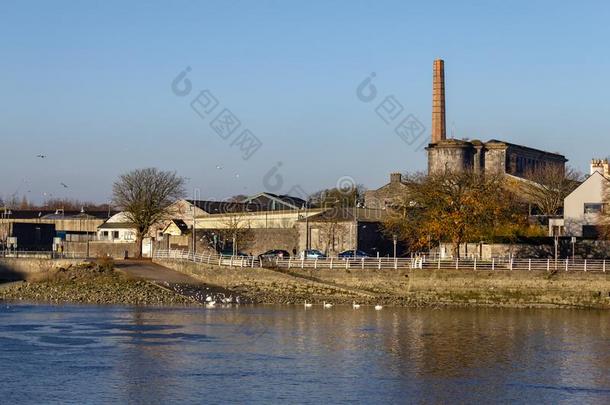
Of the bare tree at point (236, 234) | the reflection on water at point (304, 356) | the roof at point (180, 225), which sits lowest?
the reflection on water at point (304, 356)

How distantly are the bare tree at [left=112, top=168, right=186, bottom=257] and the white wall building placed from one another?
34711 millimetres

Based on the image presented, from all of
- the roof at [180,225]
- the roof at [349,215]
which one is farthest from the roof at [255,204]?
the roof at [349,215]

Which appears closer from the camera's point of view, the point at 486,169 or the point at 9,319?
the point at 9,319

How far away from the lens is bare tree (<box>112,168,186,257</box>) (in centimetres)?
8831

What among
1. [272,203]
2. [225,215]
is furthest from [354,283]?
[272,203]

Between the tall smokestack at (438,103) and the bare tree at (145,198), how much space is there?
28.6m

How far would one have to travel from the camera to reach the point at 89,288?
70.7m

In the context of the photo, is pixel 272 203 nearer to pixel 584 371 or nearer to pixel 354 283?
pixel 354 283

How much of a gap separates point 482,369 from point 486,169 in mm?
66897

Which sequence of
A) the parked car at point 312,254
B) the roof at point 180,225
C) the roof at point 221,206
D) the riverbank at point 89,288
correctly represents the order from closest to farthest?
the riverbank at point 89,288 → the parked car at point 312,254 → the roof at point 180,225 → the roof at point 221,206

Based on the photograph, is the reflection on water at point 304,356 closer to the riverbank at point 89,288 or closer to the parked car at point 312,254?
the riverbank at point 89,288

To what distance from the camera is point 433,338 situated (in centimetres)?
4706

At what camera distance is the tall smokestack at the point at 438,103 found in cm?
10250

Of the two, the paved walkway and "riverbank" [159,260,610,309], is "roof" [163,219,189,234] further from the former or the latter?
"riverbank" [159,260,610,309]
